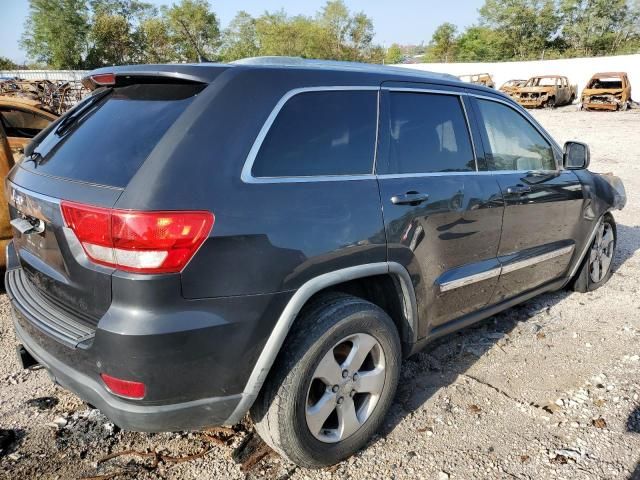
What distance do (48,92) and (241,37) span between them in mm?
65487

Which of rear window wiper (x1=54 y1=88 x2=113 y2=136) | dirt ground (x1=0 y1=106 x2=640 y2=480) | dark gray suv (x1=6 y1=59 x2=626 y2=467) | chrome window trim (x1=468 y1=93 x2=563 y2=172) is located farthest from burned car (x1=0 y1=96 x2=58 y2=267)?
chrome window trim (x1=468 y1=93 x2=563 y2=172)

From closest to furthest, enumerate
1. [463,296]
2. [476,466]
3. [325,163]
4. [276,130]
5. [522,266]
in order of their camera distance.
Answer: [276,130] < [325,163] < [476,466] < [463,296] < [522,266]

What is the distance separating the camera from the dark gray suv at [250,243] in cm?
184

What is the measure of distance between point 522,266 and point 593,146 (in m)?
12.6

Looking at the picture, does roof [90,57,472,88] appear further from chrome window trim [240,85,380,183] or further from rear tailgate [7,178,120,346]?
rear tailgate [7,178,120,346]

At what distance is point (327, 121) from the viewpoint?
236 cm

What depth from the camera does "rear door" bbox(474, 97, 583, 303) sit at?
3266 mm

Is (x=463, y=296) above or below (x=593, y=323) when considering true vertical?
above

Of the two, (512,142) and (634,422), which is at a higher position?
(512,142)

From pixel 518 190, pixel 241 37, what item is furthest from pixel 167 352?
pixel 241 37

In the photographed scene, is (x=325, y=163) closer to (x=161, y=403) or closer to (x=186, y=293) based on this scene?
(x=186, y=293)

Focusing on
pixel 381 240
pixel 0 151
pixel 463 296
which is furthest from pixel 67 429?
pixel 0 151

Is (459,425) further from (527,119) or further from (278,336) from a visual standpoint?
(527,119)

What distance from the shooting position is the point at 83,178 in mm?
2059
